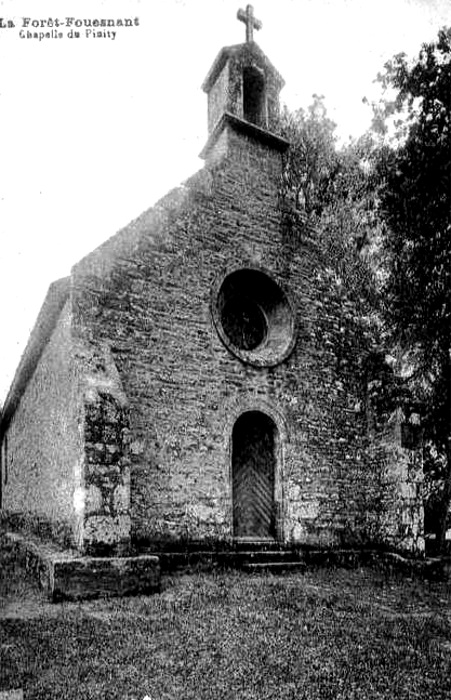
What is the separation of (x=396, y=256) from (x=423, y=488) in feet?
15.2

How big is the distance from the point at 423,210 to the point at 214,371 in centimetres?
475

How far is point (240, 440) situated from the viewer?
1057 centimetres

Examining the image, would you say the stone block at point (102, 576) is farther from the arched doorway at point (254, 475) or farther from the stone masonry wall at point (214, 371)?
the arched doorway at point (254, 475)

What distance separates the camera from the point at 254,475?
10508 millimetres

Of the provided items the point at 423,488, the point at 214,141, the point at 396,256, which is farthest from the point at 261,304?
the point at 423,488

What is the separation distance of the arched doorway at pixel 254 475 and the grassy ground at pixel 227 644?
2354 millimetres

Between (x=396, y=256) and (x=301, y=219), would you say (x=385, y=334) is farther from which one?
(x=301, y=219)

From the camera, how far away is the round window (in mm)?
10875

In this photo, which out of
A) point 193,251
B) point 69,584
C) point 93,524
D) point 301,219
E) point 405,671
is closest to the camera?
point 405,671

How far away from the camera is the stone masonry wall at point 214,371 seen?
897cm

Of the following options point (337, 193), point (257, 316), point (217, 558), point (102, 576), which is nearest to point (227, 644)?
point (102, 576)

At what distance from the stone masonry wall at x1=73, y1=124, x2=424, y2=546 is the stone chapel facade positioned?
1.0 inches

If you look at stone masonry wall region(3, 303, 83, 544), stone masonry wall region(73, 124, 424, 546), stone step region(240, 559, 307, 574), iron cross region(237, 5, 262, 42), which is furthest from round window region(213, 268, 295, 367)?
iron cross region(237, 5, 262, 42)

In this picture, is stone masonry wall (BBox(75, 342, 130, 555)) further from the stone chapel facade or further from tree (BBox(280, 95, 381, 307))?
tree (BBox(280, 95, 381, 307))
